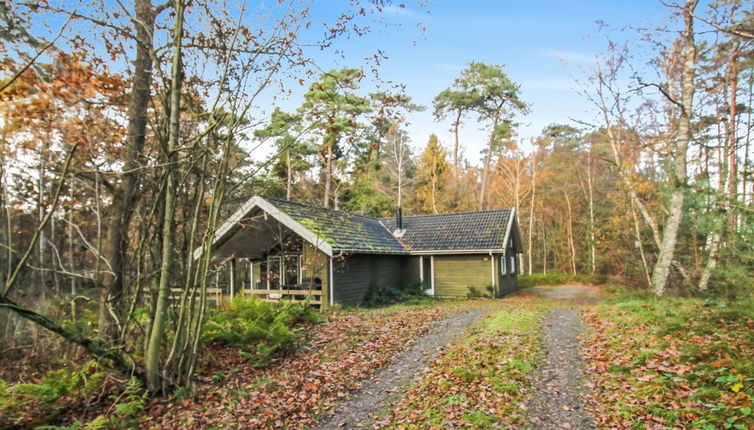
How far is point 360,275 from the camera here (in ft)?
56.3

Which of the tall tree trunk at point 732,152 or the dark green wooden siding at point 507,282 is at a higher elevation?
the tall tree trunk at point 732,152

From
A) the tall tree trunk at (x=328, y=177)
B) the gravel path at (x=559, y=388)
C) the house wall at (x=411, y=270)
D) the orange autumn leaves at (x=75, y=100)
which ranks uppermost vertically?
the tall tree trunk at (x=328, y=177)

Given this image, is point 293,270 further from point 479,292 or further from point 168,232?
point 168,232

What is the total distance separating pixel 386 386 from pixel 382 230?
15205mm

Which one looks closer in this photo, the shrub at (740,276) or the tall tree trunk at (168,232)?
the tall tree trunk at (168,232)

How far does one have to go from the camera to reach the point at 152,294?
22.7 feet

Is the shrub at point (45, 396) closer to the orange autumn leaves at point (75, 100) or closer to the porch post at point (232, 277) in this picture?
the orange autumn leaves at point (75, 100)

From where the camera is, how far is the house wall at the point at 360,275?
15.7m

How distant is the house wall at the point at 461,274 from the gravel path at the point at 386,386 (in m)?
9.85

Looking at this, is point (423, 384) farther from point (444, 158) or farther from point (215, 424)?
point (444, 158)

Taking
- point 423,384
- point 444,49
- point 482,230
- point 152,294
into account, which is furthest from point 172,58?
point 482,230

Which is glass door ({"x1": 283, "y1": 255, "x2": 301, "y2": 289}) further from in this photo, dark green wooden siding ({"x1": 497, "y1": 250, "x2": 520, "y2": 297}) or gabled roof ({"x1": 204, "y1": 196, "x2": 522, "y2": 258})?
dark green wooden siding ({"x1": 497, "y1": 250, "x2": 520, "y2": 297})

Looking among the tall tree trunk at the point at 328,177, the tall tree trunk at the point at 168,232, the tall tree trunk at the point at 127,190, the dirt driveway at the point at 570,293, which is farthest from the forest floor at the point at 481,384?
the tall tree trunk at the point at 328,177

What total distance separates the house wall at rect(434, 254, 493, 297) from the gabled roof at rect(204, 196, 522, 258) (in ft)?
2.36
